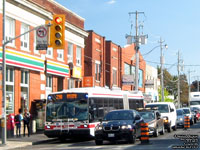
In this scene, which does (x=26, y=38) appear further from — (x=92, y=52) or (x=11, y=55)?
(x=92, y=52)

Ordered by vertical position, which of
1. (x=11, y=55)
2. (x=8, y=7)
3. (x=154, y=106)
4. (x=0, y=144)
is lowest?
(x=0, y=144)

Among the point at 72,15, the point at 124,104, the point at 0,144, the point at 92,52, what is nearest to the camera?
the point at 0,144

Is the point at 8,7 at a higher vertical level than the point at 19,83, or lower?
higher

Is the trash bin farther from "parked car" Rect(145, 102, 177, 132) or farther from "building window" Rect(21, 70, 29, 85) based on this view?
"parked car" Rect(145, 102, 177, 132)

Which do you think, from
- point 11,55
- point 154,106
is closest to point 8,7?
point 11,55

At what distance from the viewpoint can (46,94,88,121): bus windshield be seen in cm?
2308

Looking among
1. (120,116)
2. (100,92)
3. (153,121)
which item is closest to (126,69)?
(100,92)

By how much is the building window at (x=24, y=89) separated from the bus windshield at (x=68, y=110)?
6.18m

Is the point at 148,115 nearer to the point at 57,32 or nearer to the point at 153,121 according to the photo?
the point at 153,121

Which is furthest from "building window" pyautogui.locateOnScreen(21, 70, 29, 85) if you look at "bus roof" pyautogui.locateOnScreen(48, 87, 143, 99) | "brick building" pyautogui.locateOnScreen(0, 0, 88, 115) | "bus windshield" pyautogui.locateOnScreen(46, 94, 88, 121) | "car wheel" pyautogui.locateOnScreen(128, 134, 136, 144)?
"car wheel" pyautogui.locateOnScreen(128, 134, 136, 144)

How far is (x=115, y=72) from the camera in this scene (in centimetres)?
5200

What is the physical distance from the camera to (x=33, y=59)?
30.0 metres

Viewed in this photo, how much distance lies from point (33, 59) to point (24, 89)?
2.21m

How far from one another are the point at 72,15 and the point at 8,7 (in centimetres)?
1118
